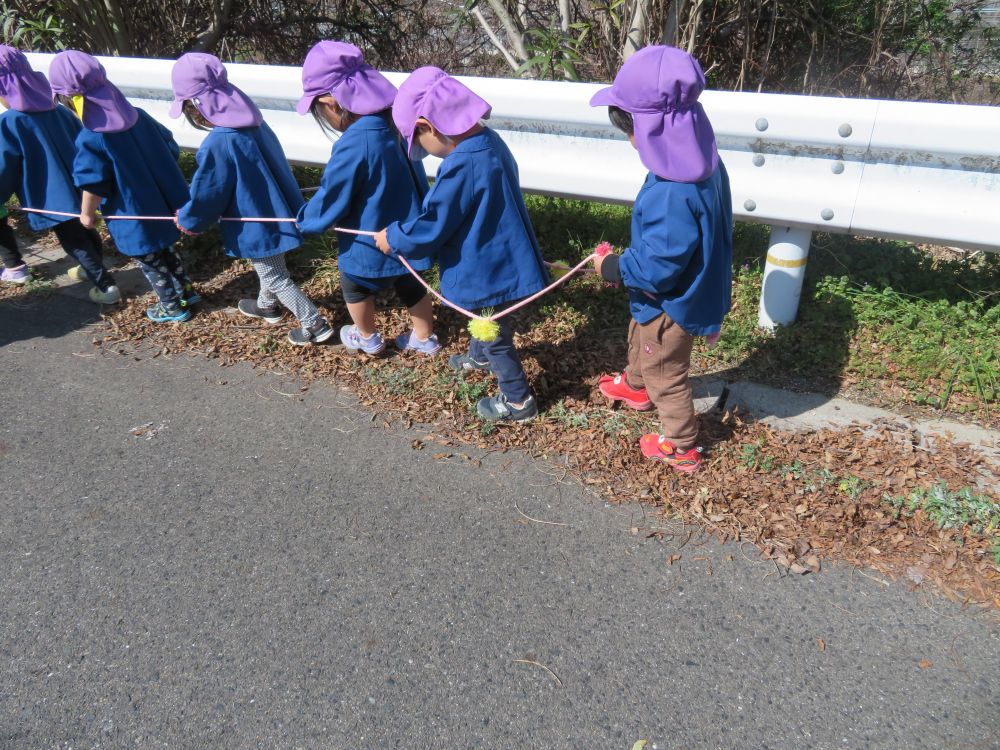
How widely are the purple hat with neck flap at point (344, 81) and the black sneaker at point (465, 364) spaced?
131 centimetres

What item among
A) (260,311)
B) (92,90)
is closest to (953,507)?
(260,311)

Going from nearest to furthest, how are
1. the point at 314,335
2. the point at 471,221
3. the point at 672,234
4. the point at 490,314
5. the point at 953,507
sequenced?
the point at 672,234, the point at 953,507, the point at 471,221, the point at 490,314, the point at 314,335

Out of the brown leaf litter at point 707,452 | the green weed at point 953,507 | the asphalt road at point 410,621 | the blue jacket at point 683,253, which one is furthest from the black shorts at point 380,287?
the green weed at point 953,507

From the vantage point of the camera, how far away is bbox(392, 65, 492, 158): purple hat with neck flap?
9.59 feet

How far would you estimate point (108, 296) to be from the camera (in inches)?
191

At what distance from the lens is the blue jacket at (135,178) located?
416 centimetres

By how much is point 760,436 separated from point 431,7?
7815 mm

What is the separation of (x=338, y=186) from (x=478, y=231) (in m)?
0.79

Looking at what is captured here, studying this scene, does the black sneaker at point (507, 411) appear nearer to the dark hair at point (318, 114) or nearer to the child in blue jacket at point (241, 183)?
the child in blue jacket at point (241, 183)

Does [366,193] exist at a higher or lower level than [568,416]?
higher

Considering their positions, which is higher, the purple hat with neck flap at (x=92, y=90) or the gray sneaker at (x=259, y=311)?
the purple hat with neck flap at (x=92, y=90)

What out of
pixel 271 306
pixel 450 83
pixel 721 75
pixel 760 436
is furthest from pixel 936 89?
pixel 271 306

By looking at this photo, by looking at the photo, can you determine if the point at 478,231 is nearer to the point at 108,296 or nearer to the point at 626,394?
the point at 626,394

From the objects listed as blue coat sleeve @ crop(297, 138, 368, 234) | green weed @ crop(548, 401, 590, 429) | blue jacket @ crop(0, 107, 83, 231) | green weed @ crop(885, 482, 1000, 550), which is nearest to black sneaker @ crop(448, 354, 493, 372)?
green weed @ crop(548, 401, 590, 429)
